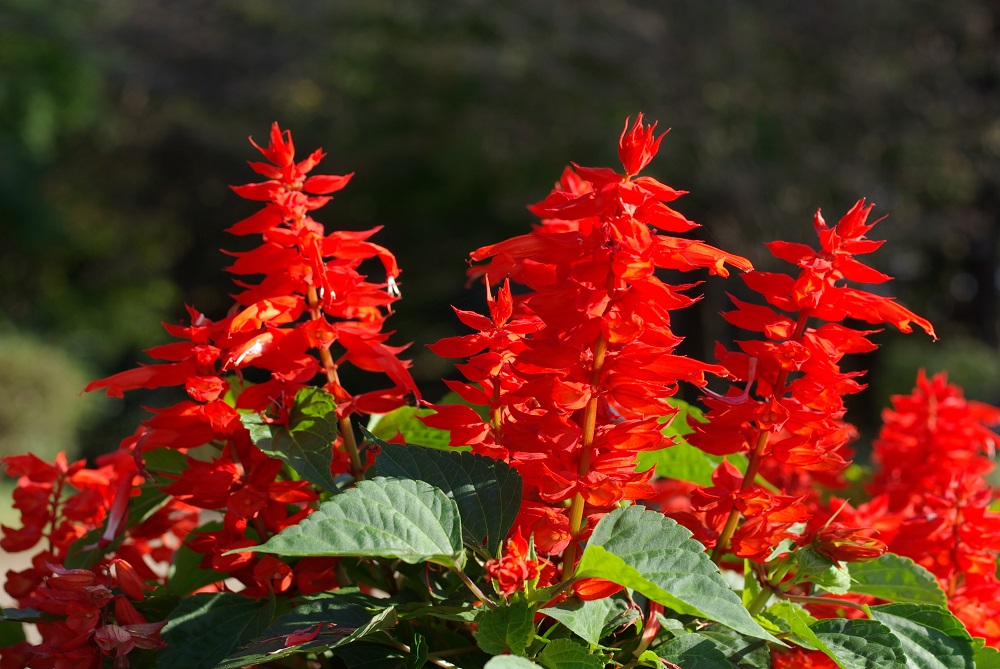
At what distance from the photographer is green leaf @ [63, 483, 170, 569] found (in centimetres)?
100

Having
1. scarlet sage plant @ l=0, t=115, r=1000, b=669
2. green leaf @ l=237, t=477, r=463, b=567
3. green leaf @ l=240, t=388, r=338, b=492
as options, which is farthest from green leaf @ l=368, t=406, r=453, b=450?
green leaf @ l=237, t=477, r=463, b=567

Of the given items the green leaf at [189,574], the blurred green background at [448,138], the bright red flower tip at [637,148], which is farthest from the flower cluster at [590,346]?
the blurred green background at [448,138]

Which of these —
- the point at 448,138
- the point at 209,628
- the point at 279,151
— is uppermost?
the point at 279,151

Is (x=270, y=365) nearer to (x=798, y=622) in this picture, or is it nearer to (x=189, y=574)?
Result: (x=189, y=574)

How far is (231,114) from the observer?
51.1ft

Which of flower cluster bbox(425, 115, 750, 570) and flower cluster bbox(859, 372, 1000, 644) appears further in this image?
flower cluster bbox(859, 372, 1000, 644)

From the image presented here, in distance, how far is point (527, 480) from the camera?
84cm

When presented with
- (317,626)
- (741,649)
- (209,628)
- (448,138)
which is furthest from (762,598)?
(448,138)

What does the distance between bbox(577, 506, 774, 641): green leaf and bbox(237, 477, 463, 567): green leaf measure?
0.11 metres

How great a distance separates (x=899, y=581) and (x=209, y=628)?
26.4 inches

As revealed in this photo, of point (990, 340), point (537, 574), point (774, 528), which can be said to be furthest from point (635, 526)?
point (990, 340)

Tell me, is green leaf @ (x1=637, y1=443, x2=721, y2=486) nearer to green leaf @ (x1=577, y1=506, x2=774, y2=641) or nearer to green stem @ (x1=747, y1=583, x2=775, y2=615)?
green stem @ (x1=747, y1=583, x2=775, y2=615)

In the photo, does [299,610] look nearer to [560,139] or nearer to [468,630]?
[468,630]

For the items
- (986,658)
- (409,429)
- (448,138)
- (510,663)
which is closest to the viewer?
(510,663)
